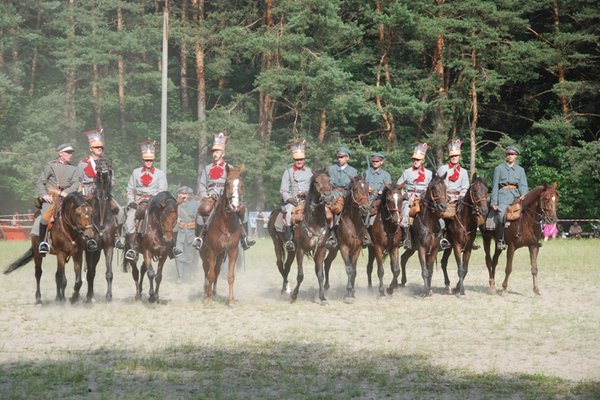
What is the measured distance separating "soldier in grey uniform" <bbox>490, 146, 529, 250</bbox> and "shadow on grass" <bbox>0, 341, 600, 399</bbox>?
8.93 m

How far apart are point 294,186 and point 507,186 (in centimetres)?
476

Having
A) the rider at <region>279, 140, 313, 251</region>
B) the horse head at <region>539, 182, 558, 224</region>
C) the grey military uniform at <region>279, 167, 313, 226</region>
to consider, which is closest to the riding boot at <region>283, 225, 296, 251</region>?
the rider at <region>279, 140, 313, 251</region>

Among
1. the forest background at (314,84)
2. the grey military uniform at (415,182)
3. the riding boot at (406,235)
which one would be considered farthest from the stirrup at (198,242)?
the forest background at (314,84)

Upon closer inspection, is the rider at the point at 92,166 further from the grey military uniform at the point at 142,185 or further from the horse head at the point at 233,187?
the horse head at the point at 233,187

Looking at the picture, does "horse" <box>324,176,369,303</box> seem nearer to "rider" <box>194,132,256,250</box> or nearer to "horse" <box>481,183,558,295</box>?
"rider" <box>194,132,256,250</box>

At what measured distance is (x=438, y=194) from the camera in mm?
19672

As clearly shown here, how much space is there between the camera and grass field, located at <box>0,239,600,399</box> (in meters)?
10.4

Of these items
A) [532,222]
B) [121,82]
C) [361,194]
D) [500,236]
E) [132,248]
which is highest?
[121,82]

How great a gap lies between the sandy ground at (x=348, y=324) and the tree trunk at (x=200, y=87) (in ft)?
99.7

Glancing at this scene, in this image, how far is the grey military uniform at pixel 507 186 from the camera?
20984mm

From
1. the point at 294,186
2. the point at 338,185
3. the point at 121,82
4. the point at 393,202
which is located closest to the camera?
the point at 393,202

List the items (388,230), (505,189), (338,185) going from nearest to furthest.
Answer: (388,230)
(338,185)
(505,189)

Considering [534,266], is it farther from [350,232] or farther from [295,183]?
[295,183]

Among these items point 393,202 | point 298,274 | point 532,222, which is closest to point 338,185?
point 393,202
